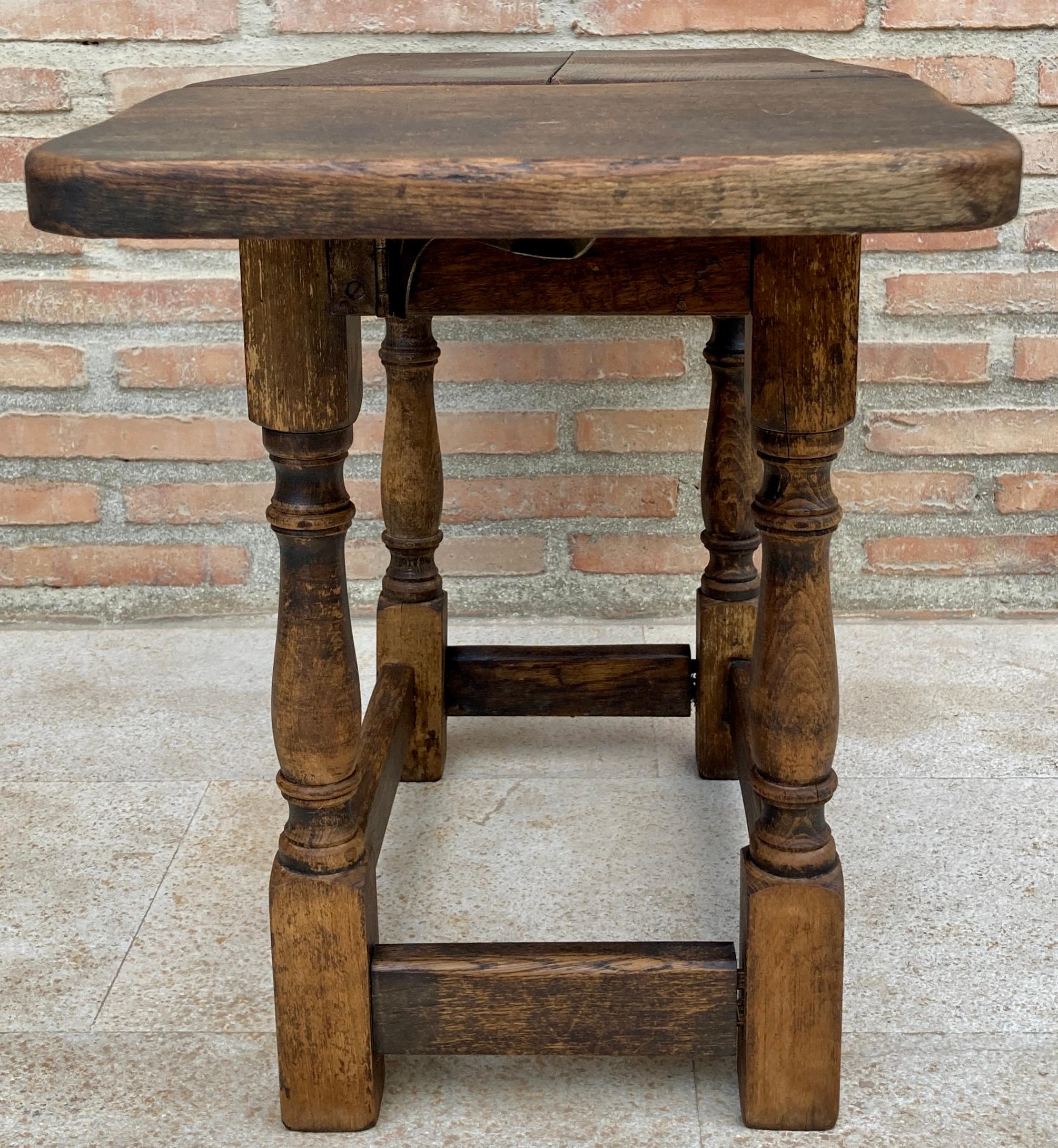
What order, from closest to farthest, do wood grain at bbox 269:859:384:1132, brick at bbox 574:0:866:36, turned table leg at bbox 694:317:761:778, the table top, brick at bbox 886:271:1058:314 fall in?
the table top < wood grain at bbox 269:859:384:1132 < turned table leg at bbox 694:317:761:778 < brick at bbox 574:0:866:36 < brick at bbox 886:271:1058:314

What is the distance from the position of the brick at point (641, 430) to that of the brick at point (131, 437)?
1.65 feet

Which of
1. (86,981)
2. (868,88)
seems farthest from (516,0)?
(86,981)

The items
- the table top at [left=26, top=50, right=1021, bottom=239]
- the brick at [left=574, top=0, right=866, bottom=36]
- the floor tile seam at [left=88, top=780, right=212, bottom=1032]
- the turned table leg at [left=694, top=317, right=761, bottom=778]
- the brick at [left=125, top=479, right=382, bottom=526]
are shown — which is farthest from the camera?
the brick at [left=125, top=479, right=382, bottom=526]

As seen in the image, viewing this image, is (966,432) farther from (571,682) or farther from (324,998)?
(324,998)

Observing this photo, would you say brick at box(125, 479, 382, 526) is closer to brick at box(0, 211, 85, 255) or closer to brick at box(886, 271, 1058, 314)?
brick at box(0, 211, 85, 255)

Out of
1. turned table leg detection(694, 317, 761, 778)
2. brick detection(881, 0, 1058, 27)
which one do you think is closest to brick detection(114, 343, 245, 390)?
turned table leg detection(694, 317, 761, 778)

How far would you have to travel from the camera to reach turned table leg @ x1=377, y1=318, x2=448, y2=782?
1.77m

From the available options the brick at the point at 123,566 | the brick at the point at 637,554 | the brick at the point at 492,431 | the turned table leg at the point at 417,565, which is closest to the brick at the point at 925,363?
the brick at the point at 637,554

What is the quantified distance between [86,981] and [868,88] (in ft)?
3.48

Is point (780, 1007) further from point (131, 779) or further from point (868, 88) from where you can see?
point (131, 779)

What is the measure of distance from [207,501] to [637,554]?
67 cm

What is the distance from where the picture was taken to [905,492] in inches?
89.8

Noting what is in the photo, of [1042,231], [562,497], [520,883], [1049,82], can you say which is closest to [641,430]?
[562,497]

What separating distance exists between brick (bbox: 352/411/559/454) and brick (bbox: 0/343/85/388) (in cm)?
43
